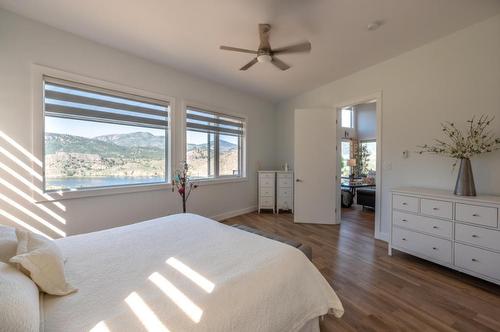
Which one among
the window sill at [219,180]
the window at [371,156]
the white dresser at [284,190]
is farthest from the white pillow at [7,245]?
the window at [371,156]

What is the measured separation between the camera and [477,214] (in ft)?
6.73

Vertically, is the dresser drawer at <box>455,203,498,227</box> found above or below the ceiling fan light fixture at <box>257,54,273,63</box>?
below

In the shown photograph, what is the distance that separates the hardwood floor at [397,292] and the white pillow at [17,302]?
66.8 inches

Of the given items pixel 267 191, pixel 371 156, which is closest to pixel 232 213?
pixel 267 191

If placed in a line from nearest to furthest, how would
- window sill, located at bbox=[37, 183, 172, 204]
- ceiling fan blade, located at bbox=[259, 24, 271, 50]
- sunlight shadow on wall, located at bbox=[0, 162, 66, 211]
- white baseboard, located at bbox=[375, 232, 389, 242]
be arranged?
sunlight shadow on wall, located at bbox=[0, 162, 66, 211] < ceiling fan blade, located at bbox=[259, 24, 271, 50] < window sill, located at bbox=[37, 183, 172, 204] < white baseboard, located at bbox=[375, 232, 389, 242]

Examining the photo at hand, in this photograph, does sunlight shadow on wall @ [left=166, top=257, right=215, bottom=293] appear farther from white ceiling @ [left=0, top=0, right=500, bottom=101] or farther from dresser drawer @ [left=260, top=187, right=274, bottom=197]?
dresser drawer @ [left=260, top=187, right=274, bottom=197]

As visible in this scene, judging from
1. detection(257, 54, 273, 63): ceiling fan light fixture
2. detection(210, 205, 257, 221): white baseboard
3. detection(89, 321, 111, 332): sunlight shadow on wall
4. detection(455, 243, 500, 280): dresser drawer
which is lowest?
detection(210, 205, 257, 221): white baseboard

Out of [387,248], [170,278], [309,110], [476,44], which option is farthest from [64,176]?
[476,44]

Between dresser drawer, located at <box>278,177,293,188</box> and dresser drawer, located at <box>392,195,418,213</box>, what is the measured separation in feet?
7.65

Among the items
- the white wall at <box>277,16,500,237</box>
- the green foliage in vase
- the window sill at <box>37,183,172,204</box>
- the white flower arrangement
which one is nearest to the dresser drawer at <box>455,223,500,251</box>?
the white wall at <box>277,16,500,237</box>

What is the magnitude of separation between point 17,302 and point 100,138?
2.60 meters

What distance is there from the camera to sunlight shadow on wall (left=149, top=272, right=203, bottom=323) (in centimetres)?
86

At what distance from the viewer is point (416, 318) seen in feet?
5.37

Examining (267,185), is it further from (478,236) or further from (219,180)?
(478,236)
